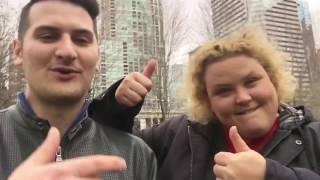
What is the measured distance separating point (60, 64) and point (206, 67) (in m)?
0.78

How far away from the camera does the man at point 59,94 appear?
1890mm

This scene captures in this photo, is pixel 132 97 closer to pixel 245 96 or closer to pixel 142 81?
pixel 142 81

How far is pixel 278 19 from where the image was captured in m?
15.1

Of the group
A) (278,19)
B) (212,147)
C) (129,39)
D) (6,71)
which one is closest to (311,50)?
(278,19)

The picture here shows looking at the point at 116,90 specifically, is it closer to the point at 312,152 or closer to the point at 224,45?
the point at 224,45

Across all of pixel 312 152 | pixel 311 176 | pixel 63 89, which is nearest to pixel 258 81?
A: pixel 312 152

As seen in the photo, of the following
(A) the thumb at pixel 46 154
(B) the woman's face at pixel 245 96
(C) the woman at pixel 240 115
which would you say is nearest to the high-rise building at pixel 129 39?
(C) the woman at pixel 240 115

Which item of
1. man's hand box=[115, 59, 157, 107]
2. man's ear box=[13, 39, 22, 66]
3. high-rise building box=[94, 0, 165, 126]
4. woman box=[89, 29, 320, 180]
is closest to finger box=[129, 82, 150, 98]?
man's hand box=[115, 59, 157, 107]

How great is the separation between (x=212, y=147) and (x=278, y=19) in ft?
45.1

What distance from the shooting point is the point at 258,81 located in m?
2.08

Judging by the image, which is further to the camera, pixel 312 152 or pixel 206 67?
pixel 206 67

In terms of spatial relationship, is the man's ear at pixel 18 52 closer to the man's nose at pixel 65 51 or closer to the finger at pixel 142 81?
the man's nose at pixel 65 51

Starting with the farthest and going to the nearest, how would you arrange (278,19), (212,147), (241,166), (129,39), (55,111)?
(278,19) < (129,39) < (212,147) < (55,111) < (241,166)

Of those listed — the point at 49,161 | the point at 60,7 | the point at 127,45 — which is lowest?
the point at 49,161
